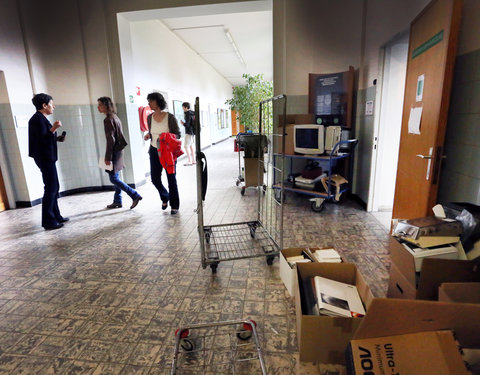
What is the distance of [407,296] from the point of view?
1.60m

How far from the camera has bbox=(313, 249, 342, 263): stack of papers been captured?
2.13m

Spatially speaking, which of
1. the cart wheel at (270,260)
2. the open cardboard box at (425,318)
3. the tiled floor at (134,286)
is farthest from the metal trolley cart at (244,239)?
the open cardboard box at (425,318)

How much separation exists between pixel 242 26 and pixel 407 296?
7.08 metres

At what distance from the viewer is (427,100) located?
213 cm

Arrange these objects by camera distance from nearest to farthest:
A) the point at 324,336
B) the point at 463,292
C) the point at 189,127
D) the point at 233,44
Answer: the point at 463,292, the point at 324,336, the point at 189,127, the point at 233,44

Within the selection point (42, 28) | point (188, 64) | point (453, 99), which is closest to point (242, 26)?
point (188, 64)

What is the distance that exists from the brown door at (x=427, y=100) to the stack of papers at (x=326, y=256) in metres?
0.74

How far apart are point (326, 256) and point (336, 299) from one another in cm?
63

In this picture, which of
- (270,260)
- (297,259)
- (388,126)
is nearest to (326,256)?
(297,259)

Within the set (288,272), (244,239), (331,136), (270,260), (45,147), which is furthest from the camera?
(331,136)

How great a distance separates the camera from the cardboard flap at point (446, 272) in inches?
56.2

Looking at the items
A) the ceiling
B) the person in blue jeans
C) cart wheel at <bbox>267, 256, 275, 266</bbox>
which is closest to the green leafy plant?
the ceiling

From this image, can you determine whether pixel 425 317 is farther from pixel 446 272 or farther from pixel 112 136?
pixel 112 136

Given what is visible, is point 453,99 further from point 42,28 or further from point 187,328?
point 42,28
